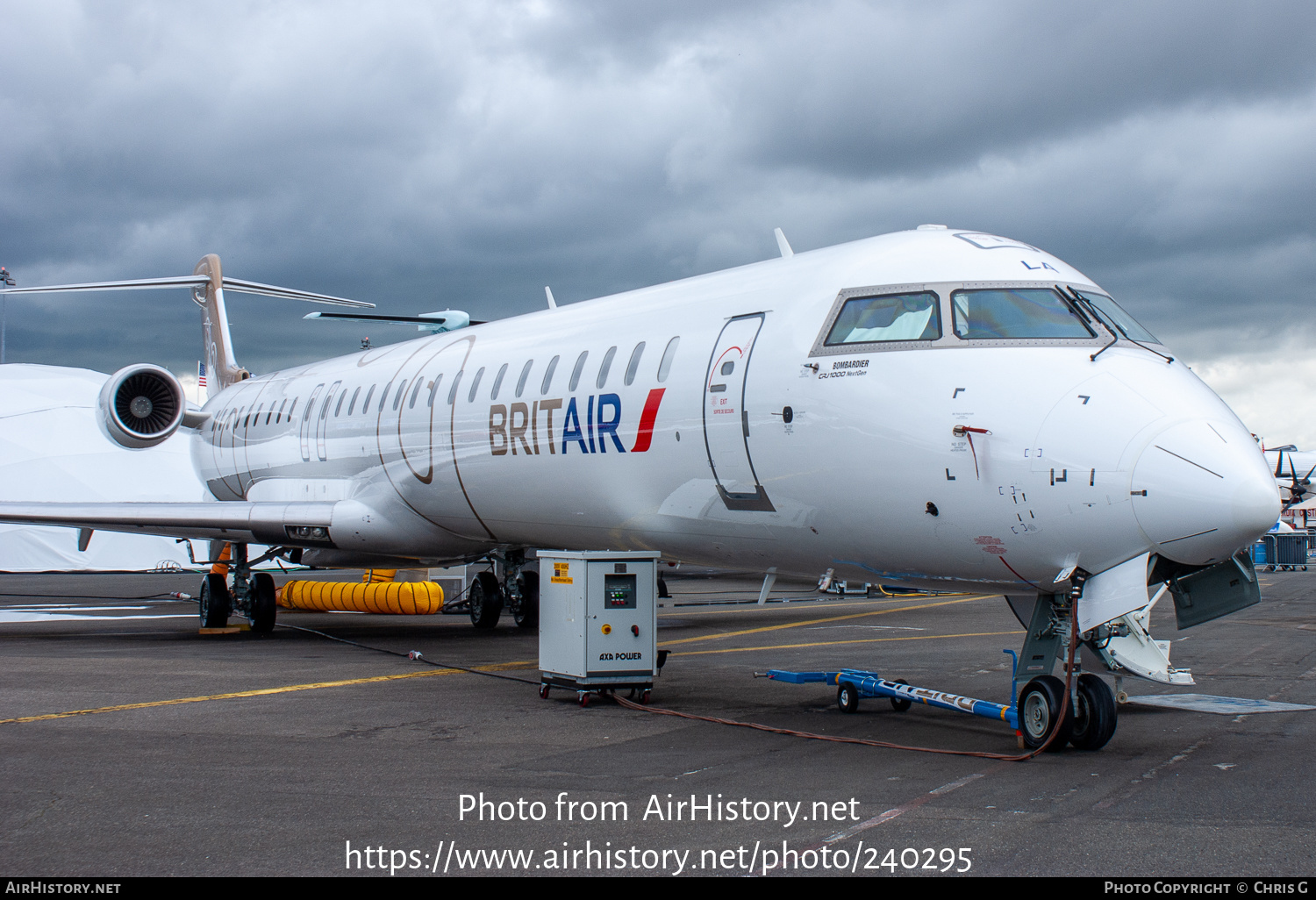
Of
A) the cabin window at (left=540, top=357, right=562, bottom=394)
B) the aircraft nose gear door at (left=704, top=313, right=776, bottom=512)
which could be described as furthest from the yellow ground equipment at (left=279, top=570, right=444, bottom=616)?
the aircraft nose gear door at (left=704, top=313, right=776, bottom=512)

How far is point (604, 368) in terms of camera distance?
1084 centimetres

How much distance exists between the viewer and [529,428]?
11688 mm

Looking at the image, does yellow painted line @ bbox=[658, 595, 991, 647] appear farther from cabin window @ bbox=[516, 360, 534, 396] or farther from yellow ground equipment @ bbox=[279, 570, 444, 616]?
yellow ground equipment @ bbox=[279, 570, 444, 616]

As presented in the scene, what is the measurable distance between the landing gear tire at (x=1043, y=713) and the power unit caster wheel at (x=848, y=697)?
2078mm

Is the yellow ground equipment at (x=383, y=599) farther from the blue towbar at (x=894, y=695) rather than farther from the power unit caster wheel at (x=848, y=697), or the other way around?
the power unit caster wheel at (x=848, y=697)

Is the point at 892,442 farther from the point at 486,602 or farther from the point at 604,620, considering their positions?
the point at 486,602

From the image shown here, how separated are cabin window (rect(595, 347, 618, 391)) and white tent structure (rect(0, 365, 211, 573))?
4047cm

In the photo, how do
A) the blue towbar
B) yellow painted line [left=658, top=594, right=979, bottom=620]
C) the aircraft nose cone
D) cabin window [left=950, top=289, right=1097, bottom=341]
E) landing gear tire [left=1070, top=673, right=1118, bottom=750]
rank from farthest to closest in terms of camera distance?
yellow painted line [left=658, top=594, right=979, bottom=620]
the blue towbar
landing gear tire [left=1070, top=673, right=1118, bottom=750]
cabin window [left=950, top=289, right=1097, bottom=341]
the aircraft nose cone

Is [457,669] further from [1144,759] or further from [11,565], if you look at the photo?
[11,565]

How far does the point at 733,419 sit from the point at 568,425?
98.3 inches

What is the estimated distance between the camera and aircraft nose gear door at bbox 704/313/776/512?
899 centimetres

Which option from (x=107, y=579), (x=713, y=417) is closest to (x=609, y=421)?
(x=713, y=417)

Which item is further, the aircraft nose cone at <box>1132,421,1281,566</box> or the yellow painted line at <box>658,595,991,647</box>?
the yellow painted line at <box>658,595,991,647</box>

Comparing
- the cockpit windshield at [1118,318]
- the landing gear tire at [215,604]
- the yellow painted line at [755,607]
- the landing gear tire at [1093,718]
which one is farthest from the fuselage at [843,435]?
the yellow painted line at [755,607]
